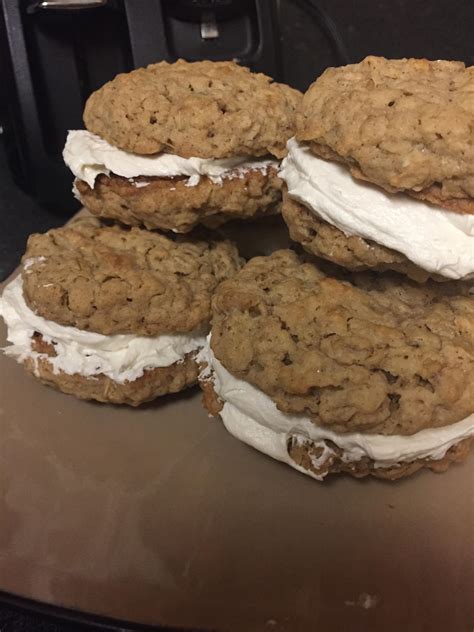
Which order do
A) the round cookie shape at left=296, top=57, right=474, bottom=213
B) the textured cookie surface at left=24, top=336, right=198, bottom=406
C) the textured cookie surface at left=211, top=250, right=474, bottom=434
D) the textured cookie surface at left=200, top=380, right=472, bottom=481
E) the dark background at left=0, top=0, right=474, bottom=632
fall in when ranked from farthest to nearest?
the dark background at left=0, top=0, right=474, bottom=632
the textured cookie surface at left=24, top=336, right=198, bottom=406
the textured cookie surface at left=200, top=380, right=472, bottom=481
the textured cookie surface at left=211, top=250, right=474, bottom=434
the round cookie shape at left=296, top=57, right=474, bottom=213

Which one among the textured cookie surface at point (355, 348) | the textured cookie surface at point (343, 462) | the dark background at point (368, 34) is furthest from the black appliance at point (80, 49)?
the textured cookie surface at point (343, 462)

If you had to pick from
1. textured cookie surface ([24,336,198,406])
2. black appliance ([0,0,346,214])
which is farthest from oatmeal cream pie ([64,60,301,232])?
black appliance ([0,0,346,214])

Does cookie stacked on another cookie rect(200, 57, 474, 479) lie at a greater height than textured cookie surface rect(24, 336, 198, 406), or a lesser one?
greater

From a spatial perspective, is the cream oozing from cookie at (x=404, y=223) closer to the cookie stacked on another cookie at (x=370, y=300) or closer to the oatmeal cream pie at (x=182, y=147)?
the cookie stacked on another cookie at (x=370, y=300)

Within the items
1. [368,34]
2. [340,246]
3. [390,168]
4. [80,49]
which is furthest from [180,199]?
[368,34]

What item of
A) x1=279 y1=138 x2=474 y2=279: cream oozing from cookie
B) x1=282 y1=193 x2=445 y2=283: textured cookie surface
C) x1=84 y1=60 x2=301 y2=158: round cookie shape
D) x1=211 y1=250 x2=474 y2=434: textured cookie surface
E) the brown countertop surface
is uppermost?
x1=84 y1=60 x2=301 y2=158: round cookie shape

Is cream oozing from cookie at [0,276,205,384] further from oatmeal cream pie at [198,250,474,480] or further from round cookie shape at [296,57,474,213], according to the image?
round cookie shape at [296,57,474,213]

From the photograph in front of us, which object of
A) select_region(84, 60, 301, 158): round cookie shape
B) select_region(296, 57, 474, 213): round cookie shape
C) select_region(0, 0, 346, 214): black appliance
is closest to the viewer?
select_region(296, 57, 474, 213): round cookie shape
